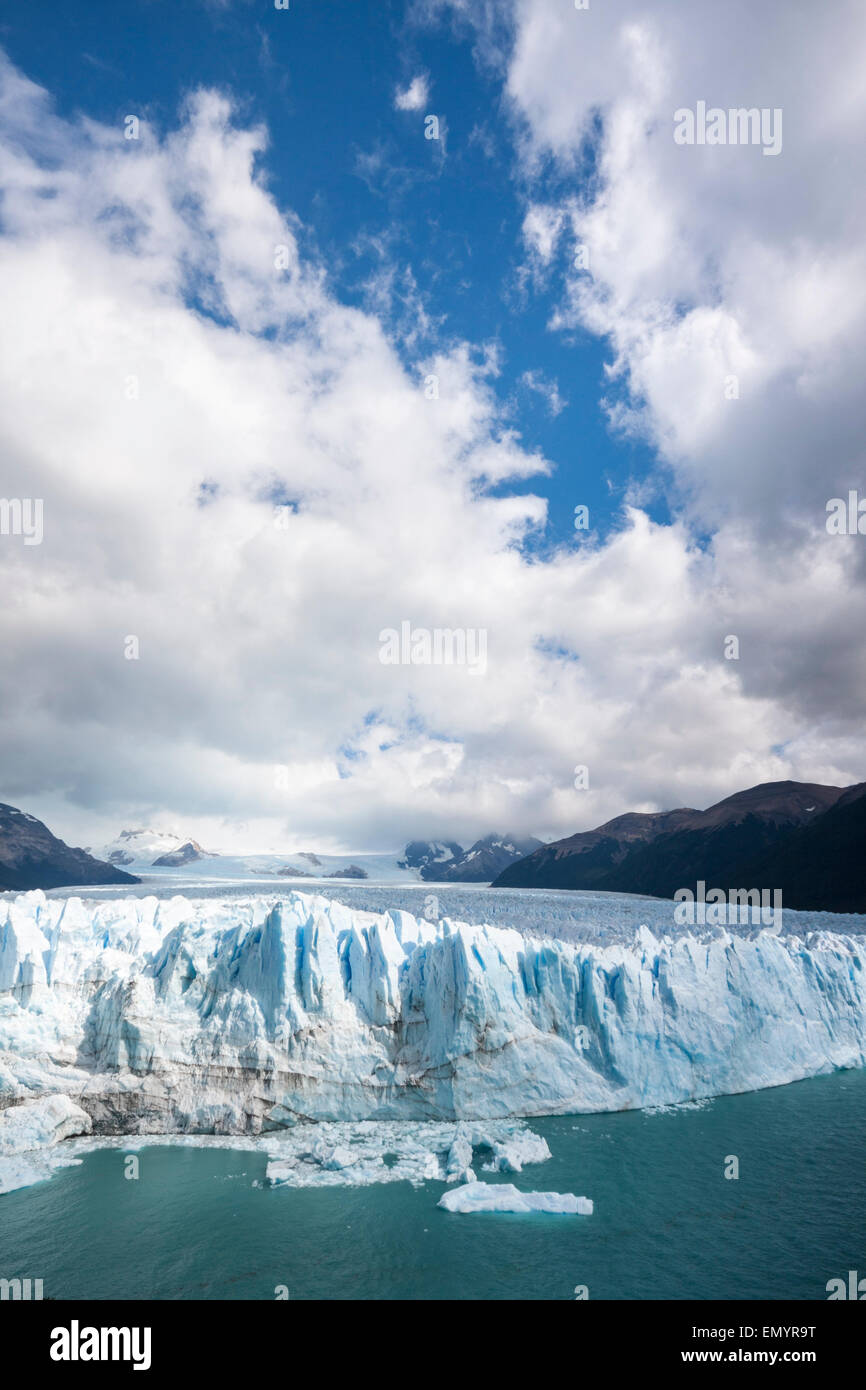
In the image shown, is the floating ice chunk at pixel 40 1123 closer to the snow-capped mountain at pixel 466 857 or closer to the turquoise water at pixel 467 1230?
the turquoise water at pixel 467 1230

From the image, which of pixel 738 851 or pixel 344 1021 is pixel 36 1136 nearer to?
pixel 344 1021

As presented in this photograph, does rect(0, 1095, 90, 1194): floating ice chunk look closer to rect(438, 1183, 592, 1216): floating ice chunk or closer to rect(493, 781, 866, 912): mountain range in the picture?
rect(438, 1183, 592, 1216): floating ice chunk

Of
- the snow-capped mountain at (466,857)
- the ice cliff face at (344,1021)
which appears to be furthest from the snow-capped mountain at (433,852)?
the ice cliff face at (344,1021)

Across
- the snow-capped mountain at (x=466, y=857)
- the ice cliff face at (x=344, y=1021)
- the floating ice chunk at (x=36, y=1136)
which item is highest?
the ice cliff face at (x=344, y=1021)

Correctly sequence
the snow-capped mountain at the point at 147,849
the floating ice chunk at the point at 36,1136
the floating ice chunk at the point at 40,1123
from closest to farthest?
the floating ice chunk at the point at 36,1136 < the floating ice chunk at the point at 40,1123 < the snow-capped mountain at the point at 147,849

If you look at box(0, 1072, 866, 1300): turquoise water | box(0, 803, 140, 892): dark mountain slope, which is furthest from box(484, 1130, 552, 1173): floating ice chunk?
box(0, 803, 140, 892): dark mountain slope

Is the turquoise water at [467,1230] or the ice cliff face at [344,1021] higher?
the ice cliff face at [344,1021]
